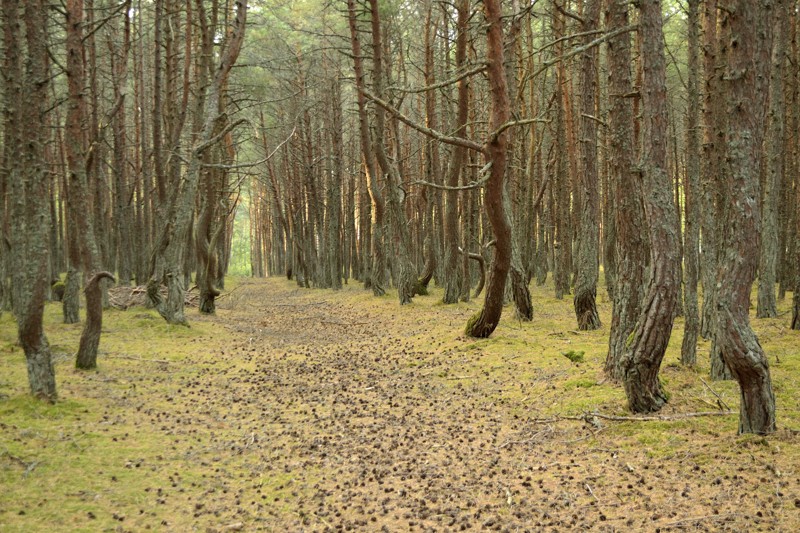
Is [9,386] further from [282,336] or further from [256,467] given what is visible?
[282,336]

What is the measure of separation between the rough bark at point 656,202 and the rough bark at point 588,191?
15.8 feet

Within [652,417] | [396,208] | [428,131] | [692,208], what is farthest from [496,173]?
[396,208]

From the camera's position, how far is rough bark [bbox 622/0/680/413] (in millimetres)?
6070

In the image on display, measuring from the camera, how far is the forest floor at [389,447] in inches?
182

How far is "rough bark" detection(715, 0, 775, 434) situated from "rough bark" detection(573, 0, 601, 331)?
19.3 feet

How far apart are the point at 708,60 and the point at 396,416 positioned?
21.4 feet

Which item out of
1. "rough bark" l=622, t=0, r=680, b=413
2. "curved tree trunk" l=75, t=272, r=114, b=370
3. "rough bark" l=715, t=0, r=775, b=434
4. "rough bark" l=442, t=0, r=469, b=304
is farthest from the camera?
"rough bark" l=442, t=0, r=469, b=304

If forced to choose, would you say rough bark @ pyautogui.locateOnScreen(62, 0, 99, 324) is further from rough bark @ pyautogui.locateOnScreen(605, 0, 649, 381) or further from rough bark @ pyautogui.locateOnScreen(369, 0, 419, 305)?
rough bark @ pyautogui.locateOnScreen(369, 0, 419, 305)

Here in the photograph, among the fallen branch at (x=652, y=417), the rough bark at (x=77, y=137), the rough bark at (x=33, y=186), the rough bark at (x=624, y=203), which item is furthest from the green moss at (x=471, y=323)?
the rough bark at (x=33, y=186)

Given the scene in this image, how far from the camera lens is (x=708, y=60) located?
8734mm

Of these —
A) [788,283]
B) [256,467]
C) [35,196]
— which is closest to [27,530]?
[256,467]

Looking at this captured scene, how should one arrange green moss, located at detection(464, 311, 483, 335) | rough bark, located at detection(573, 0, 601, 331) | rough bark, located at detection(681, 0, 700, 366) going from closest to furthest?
rough bark, located at detection(681, 0, 700, 366) < rough bark, located at detection(573, 0, 601, 331) < green moss, located at detection(464, 311, 483, 335)

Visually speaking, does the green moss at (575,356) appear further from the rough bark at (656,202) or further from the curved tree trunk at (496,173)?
the rough bark at (656,202)

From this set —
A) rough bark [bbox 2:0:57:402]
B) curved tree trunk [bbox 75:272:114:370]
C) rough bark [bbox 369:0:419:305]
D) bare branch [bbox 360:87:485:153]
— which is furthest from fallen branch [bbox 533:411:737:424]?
rough bark [bbox 369:0:419:305]
